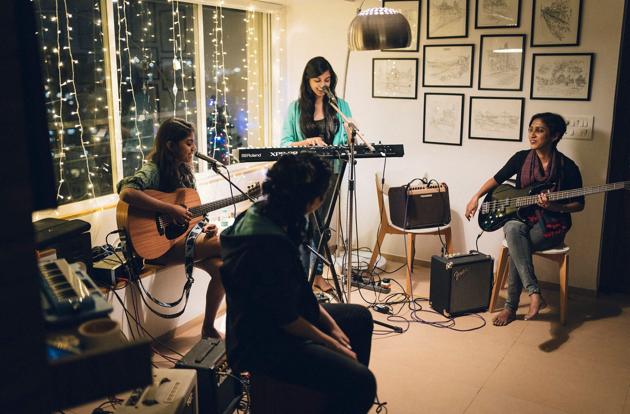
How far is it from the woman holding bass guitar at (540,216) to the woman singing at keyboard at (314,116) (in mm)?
1196

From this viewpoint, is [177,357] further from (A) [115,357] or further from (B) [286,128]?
(A) [115,357]

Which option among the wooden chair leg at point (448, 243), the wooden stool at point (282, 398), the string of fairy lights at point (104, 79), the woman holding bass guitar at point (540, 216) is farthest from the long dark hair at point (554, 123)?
the wooden stool at point (282, 398)

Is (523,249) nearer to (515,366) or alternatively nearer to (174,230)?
(515,366)

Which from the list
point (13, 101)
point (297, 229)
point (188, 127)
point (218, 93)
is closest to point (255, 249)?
point (297, 229)

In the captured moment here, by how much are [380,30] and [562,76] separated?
1.51 m

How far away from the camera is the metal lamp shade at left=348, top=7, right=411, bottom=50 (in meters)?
3.02

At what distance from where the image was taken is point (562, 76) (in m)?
3.85

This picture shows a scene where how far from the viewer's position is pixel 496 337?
340 centimetres

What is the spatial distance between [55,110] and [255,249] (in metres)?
1.84

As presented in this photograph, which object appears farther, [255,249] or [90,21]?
[90,21]

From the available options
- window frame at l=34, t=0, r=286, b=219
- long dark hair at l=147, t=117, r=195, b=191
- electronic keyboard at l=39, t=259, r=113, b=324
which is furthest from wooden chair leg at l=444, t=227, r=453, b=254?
electronic keyboard at l=39, t=259, r=113, b=324

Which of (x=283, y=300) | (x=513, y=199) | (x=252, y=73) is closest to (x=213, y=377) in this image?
(x=283, y=300)

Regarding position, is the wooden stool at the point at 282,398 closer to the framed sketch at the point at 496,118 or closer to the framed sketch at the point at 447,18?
the framed sketch at the point at 496,118

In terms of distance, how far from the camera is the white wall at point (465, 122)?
374 centimetres
